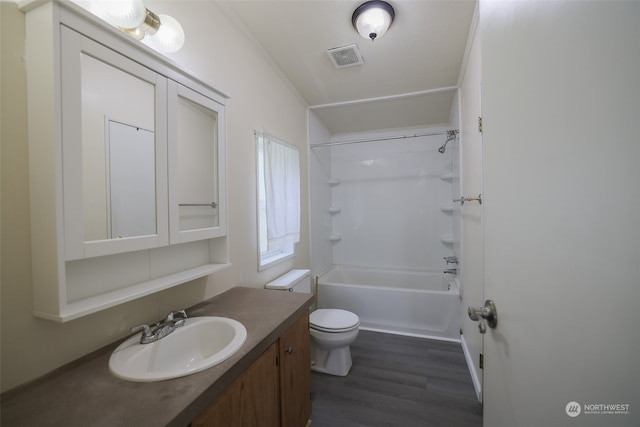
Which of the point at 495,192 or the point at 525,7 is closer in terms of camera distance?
the point at 525,7

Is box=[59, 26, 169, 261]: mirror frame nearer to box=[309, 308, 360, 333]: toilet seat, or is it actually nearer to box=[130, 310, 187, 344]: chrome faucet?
box=[130, 310, 187, 344]: chrome faucet

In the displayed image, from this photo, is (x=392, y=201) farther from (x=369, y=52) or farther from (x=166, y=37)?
(x=166, y=37)

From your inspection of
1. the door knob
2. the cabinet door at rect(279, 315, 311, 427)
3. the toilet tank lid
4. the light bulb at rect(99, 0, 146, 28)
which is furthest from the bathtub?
the light bulb at rect(99, 0, 146, 28)

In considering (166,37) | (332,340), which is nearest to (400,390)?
(332,340)

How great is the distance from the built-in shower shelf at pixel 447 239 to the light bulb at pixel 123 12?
3.44 meters

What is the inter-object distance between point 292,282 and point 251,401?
1.17 meters

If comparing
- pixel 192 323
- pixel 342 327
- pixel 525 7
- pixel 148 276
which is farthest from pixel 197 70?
pixel 342 327

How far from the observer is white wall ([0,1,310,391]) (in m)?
0.75

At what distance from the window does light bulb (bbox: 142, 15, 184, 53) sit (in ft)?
2.75

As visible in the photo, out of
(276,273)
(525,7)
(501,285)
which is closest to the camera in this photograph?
(525,7)

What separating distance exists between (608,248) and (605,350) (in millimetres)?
176

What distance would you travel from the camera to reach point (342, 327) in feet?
6.47

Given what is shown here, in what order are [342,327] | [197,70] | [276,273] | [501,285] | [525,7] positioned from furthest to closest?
[276,273] < [342,327] < [197,70] < [501,285] < [525,7]

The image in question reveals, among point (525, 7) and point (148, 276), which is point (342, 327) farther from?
point (525, 7)
